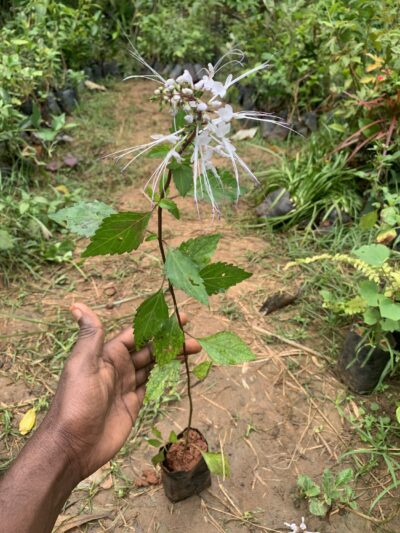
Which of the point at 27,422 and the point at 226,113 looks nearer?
the point at 226,113

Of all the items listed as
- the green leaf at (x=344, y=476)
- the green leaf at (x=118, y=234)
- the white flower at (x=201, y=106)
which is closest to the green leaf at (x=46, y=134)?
the green leaf at (x=118, y=234)

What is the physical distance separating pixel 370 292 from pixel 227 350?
80 cm

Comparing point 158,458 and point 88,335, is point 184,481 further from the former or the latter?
point 88,335

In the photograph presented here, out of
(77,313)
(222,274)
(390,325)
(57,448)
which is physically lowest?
(57,448)

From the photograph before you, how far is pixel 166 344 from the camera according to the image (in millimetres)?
1123

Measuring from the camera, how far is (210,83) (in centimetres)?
81

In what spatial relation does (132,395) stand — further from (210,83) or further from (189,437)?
(210,83)

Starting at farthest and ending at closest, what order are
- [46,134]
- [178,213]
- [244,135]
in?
1. [244,135]
2. [46,134]
3. [178,213]

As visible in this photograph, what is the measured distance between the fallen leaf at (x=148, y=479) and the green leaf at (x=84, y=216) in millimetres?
1017

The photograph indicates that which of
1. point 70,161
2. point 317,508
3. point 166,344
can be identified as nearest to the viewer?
point 166,344

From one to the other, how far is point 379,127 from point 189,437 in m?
2.06

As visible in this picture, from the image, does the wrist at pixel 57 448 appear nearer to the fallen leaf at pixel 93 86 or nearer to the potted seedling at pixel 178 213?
the potted seedling at pixel 178 213

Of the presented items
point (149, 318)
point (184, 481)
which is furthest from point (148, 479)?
point (149, 318)

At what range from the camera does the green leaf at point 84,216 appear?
3.17 feet
